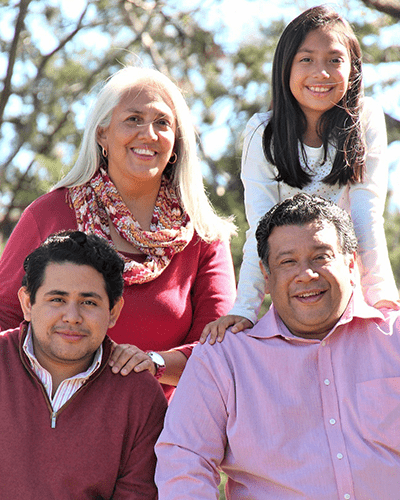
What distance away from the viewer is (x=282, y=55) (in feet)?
10.0

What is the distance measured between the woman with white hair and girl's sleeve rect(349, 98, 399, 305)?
0.62 m

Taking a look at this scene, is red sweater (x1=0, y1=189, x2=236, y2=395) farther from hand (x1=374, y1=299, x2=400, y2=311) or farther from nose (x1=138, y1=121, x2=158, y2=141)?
hand (x1=374, y1=299, x2=400, y2=311)

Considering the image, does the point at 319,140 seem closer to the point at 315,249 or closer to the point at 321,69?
the point at 321,69

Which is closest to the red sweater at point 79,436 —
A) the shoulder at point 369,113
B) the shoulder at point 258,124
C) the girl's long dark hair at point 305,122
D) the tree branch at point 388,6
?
the girl's long dark hair at point 305,122

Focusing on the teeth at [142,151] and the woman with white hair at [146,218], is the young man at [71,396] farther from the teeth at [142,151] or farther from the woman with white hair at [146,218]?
the teeth at [142,151]

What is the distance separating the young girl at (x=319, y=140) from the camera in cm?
290

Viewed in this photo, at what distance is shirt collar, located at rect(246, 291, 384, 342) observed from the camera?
248cm

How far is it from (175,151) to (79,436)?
1450 millimetres

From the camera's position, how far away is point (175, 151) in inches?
130

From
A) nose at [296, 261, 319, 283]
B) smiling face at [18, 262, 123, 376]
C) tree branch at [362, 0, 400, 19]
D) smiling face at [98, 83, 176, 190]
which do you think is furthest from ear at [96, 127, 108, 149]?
tree branch at [362, 0, 400, 19]

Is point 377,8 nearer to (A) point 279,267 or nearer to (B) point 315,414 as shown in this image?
(A) point 279,267

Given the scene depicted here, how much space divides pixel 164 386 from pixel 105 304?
1.96 feet

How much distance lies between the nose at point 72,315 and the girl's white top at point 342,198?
0.62 m

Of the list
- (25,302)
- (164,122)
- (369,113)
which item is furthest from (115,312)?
(369,113)
